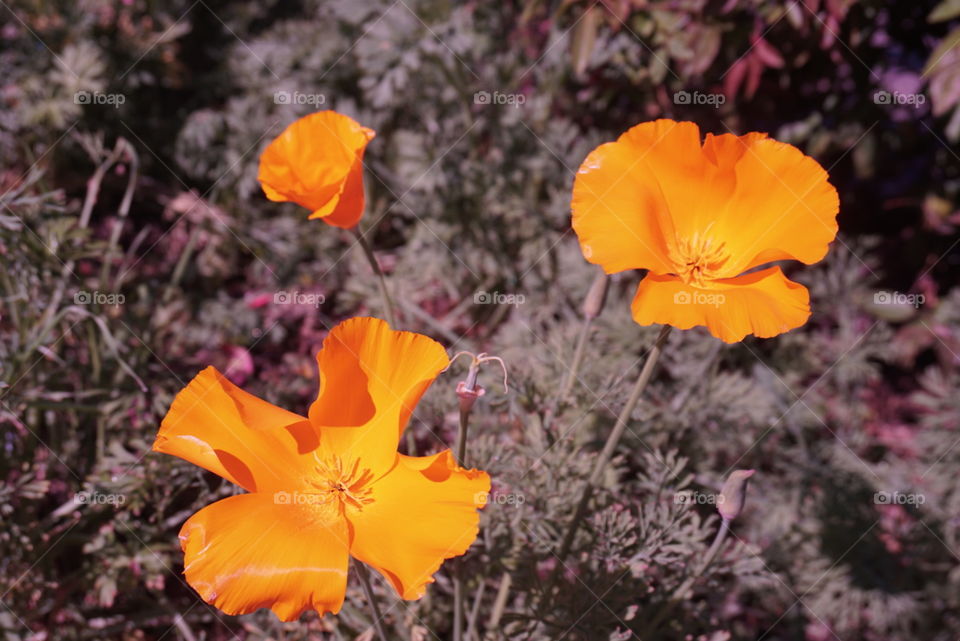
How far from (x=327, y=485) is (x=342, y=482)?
3cm

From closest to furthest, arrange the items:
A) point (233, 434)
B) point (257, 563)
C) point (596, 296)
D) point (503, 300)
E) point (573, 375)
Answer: point (257, 563), point (233, 434), point (596, 296), point (573, 375), point (503, 300)

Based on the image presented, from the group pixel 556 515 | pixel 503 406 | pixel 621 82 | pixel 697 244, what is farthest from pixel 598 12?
pixel 556 515

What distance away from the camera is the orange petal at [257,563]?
1119mm

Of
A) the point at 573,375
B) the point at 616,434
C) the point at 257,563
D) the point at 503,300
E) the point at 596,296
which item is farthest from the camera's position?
the point at 503,300

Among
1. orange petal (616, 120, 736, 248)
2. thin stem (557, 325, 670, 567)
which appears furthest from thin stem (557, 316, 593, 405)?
orange petal (616, 120, 736, 248)

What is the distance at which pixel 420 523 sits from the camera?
1195 mm

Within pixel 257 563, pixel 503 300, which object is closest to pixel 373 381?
pixel 257 563

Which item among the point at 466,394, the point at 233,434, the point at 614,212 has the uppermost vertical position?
the point at 614,212

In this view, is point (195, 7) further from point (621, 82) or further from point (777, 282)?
point (777, 282)

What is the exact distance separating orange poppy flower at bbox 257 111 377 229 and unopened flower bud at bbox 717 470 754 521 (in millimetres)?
818

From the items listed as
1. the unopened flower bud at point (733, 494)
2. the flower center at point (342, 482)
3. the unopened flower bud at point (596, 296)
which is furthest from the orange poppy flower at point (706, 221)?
the flower center at point (342, 482)

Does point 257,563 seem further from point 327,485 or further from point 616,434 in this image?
point 616,434

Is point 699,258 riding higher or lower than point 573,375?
higher

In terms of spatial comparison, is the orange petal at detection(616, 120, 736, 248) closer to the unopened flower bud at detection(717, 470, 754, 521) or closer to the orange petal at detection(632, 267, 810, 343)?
the orange petal at detection(632, 267, 810, 343)
